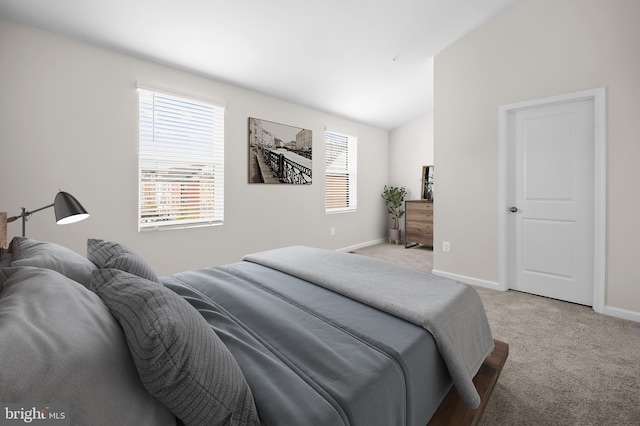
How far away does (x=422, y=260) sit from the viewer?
484 cm

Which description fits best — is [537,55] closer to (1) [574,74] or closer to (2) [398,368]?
(1) [574,74]

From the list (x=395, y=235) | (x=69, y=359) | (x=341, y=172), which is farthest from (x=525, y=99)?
(x=69, y=359)

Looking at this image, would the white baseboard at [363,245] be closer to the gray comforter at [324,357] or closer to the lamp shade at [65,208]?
the gray comforter at [324,357]

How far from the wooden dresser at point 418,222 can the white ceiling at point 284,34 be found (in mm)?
2275

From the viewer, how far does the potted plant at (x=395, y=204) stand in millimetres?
6176

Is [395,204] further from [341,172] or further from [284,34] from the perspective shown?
[284,34]

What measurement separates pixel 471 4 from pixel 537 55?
859 mm

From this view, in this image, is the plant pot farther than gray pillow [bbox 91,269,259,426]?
Yes

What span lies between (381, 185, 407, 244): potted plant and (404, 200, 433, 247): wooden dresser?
25 centimetres

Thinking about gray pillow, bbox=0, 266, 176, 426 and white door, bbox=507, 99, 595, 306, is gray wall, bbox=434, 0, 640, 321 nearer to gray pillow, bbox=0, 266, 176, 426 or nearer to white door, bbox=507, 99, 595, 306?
white door, bbox=507, 99, 595, 306

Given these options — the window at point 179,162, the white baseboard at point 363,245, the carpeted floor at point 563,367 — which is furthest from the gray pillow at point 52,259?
the white baseboard at point 363,245

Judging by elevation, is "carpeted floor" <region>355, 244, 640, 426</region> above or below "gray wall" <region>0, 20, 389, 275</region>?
below

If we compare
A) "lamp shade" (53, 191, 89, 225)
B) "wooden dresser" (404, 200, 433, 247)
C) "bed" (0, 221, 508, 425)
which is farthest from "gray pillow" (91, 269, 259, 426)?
"wooden dresser" (404, 200, 433, 247)

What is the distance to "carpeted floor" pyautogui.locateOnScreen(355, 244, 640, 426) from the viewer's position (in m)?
1.55
